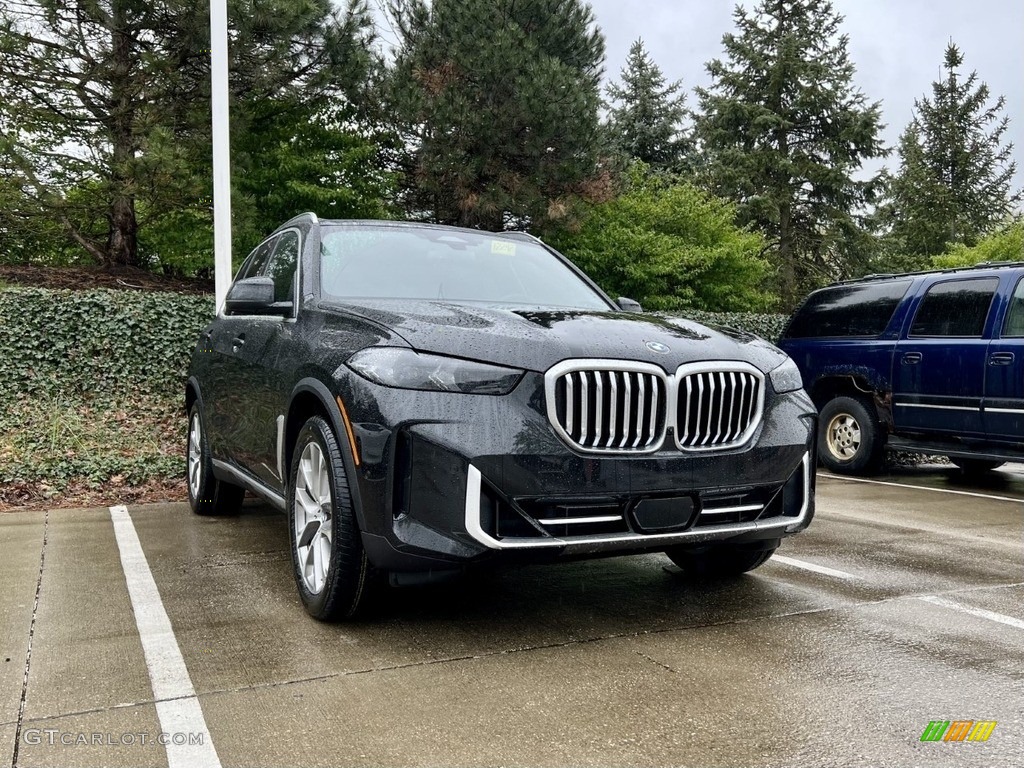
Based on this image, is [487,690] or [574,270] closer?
[487,690]

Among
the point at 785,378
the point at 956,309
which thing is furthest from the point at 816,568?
the point at 956,309

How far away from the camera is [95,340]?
32.3 ft

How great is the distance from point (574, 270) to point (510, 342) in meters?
2.02

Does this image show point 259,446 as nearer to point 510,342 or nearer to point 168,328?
point 510,342

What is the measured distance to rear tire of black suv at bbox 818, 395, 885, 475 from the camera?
904cm

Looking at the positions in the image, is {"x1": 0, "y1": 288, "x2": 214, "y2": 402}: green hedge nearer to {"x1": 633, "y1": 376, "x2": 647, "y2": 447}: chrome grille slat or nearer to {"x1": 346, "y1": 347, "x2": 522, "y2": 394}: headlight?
{"x1": 346, "y1": 347, "x2": 522, "y2": 394}: headlight

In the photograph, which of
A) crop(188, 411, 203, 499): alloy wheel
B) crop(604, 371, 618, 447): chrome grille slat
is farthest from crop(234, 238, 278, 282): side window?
crop(604, 371, 618, 447): chrome grille slat

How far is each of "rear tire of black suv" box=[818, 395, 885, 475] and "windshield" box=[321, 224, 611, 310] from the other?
4.95 meters

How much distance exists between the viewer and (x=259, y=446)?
4801mm

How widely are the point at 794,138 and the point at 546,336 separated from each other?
3398cm

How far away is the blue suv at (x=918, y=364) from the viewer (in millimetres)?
7898

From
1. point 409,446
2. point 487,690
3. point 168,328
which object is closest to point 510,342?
point 409,446

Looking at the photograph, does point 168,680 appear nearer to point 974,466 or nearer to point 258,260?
point 258,260

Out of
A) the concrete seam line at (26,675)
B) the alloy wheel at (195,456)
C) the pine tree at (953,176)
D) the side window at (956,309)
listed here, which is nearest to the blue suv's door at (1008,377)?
the side window at (956,309)
